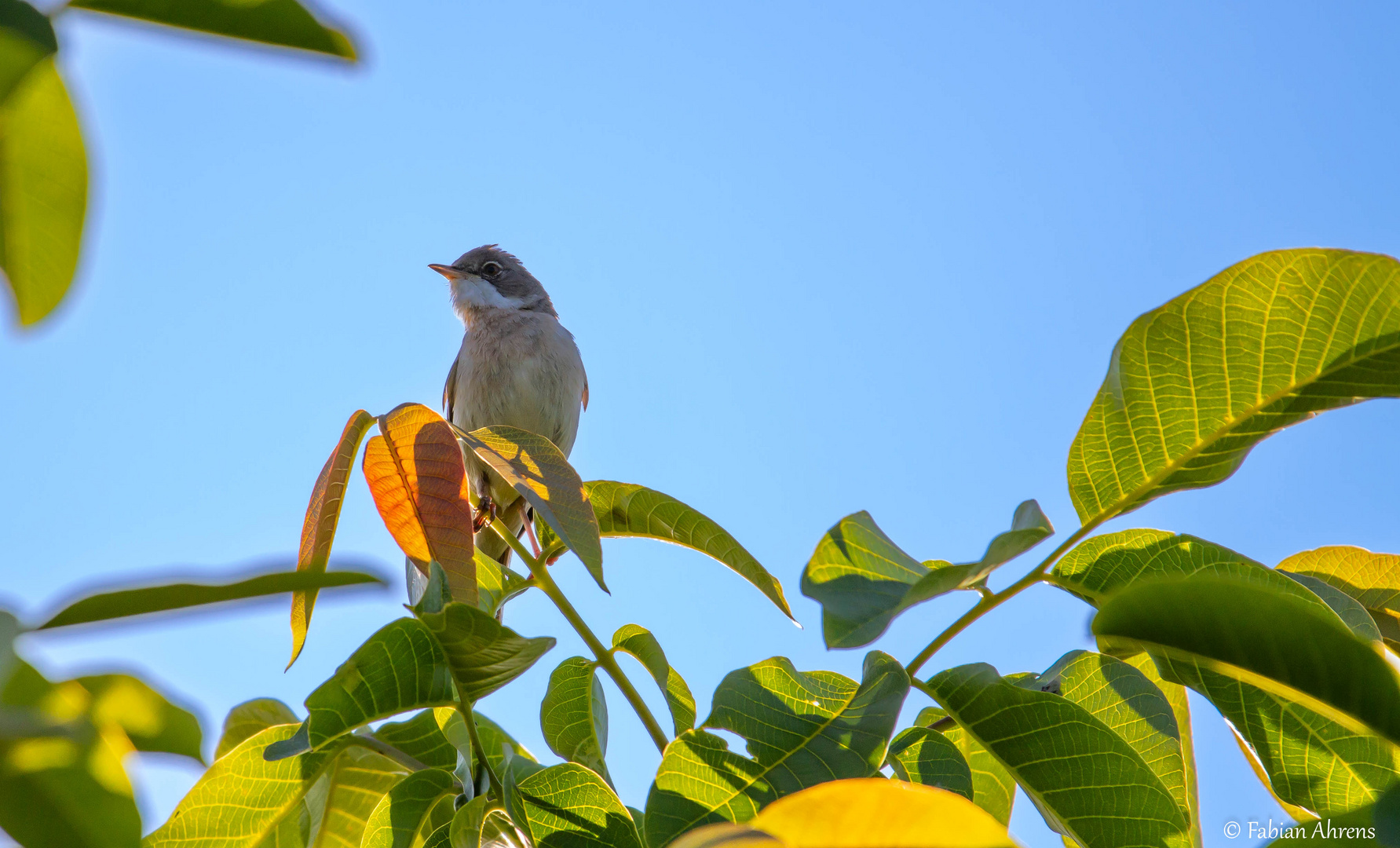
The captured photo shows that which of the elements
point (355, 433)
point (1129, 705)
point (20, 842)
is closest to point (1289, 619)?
point (1129, 705)

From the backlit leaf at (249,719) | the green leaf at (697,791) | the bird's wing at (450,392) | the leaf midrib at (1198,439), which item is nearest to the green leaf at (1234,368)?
the leaf midrib at (1198,439)

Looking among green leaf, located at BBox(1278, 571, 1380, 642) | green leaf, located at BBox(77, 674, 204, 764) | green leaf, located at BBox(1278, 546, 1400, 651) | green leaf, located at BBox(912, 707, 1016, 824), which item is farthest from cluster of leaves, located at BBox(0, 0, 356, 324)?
green leaf, located at BBox(1278, 546, 1400, 651)

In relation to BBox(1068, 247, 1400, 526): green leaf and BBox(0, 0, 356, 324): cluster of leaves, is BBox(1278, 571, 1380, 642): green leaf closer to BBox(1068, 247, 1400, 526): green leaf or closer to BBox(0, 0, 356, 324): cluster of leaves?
BBox(1068, 247, 1400, 526): green leaf

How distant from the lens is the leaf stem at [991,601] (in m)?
1.57

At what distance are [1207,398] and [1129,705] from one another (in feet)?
1.72

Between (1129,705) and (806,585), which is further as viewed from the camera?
(1129,705)

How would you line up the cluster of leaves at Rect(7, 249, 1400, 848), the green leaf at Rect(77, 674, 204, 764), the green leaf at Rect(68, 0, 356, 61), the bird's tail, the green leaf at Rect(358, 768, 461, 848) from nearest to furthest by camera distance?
the green leaf at Rect(77, 674, 204, 764) → the green leaf at Rect(68, 0, 356, 61) → the cluster of leaves at Rect(7, 249, 1400, 848) → the green leaf at Rect(358, 768, 461, 848) → the bird's tail

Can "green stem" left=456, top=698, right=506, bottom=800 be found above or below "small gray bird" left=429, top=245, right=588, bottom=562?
below

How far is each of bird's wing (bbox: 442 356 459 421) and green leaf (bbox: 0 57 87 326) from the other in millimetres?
5537

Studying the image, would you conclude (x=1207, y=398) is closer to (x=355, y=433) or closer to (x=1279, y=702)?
(x=1279, y=702)

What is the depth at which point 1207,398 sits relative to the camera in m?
1.57

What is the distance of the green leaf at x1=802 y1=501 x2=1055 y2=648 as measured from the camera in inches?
47.4

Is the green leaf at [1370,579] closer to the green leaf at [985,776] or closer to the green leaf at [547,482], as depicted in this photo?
the green leaf at [985,776]

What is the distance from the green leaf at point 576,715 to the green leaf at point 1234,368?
98 centimetres
